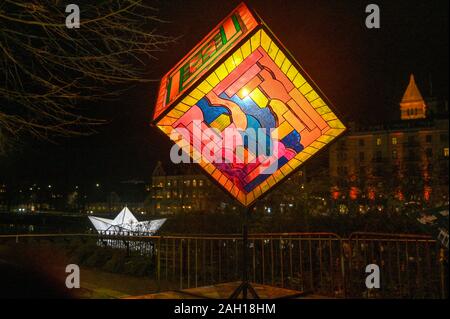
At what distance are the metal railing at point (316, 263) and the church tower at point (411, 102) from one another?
326 feet

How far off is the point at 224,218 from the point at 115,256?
4619 millimetres

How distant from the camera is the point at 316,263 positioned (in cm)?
1130

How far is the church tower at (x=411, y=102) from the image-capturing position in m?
102

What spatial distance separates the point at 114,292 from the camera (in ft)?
35.0

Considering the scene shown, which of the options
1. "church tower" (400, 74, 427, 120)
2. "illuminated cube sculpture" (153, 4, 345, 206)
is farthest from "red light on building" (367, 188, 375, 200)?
"church tower" (400, 74, 427, 120)

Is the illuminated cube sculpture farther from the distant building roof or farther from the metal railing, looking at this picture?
the distant building roof

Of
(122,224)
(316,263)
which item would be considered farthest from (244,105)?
(122,224)

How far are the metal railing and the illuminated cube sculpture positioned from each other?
7.59 ft

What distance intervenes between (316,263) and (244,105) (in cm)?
697

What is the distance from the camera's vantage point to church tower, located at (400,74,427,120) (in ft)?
334

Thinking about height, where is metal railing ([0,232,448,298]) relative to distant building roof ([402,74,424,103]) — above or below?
below

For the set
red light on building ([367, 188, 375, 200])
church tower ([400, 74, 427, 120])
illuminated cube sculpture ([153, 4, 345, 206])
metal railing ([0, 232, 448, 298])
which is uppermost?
church tower ([400, 74, 427, 120])

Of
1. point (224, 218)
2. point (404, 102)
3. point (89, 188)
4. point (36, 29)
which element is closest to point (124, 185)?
point (89, 188)
